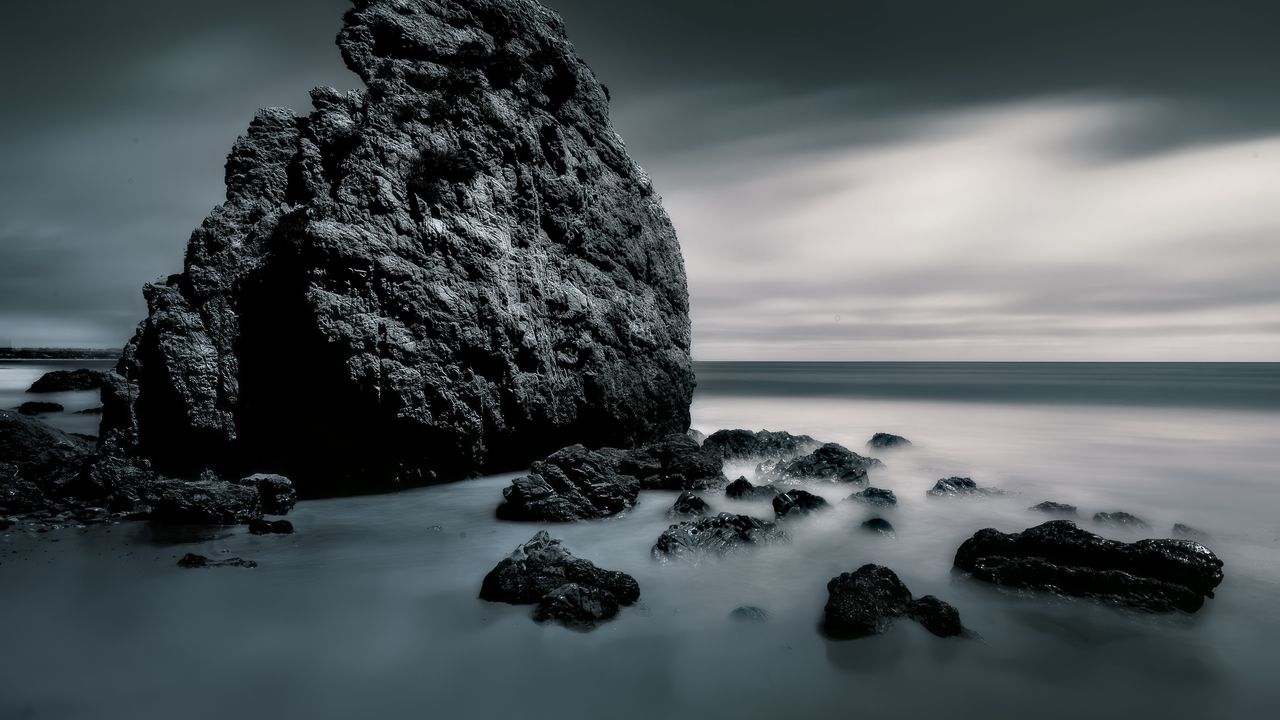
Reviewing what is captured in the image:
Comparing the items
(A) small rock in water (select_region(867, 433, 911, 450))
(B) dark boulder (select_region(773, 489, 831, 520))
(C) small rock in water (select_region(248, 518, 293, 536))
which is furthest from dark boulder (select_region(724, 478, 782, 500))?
(A) small rock in water (select_region(867, 433, 911, 450))

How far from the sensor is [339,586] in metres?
5.21

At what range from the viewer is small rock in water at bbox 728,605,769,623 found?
473 centimetres

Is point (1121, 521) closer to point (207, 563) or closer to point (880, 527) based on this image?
point (880, 527)

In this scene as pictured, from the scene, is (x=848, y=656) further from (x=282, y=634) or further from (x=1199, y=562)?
(x=282, y=634)

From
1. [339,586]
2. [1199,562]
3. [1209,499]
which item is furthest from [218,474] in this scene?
[1209,499]

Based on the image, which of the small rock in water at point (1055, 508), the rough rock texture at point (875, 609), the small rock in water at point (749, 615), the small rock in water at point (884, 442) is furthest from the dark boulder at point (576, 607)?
the small rock in water at point (884, 442)

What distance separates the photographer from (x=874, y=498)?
833 cm

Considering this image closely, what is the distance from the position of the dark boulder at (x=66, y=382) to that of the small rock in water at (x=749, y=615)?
3538 cm

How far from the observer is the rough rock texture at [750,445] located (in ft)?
38.6

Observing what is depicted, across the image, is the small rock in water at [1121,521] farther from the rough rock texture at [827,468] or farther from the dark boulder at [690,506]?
the dark boulder at [690,506]

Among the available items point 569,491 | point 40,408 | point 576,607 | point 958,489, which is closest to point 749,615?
point 576,607

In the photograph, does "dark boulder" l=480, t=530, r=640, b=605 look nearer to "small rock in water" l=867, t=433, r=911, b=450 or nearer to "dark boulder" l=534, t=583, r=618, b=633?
"dark boulder" l=534, t=583, r=618, b=633

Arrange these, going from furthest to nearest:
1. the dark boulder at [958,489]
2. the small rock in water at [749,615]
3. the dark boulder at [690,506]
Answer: the dark boulder at [958,489] → the dark boulder at [690,506] → the small rock in water at [749,615]

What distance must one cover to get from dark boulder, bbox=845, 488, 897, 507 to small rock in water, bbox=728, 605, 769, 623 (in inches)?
157
